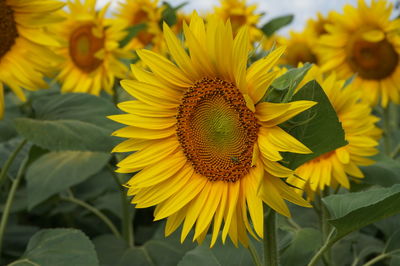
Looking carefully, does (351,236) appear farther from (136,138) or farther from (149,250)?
(136,138)

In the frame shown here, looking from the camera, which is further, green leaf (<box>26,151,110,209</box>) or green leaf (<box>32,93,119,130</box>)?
green leaf (<box>26,151,110,209</box>)

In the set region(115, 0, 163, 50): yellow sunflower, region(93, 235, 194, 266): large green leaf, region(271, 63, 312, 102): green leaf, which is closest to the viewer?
region(271, 63, 312, 102): green leaf

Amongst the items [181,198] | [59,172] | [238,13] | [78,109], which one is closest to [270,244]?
[181,198]

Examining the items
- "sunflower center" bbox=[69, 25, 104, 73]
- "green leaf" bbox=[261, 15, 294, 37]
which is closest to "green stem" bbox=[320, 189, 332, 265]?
"sunflower center" bbox=[69, 25, 104, 73]

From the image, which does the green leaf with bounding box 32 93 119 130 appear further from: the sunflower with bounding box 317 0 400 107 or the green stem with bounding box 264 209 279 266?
the sunflower with bounding box 317 0 400 107

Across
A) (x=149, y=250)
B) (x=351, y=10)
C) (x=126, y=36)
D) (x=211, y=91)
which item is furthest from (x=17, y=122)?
(x=351, y=10)

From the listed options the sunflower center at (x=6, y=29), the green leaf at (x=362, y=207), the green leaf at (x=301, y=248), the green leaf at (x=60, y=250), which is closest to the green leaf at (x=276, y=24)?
the sunflower center at (x=6, y=29)

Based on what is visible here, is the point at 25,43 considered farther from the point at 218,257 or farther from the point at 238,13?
the point at 238,13
